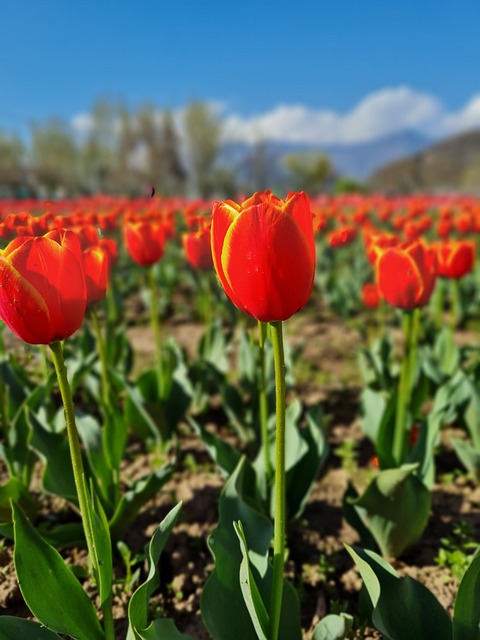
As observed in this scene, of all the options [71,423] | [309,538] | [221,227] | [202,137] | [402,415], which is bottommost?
[309,538]

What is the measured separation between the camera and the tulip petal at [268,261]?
1066mm

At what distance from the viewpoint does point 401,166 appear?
407ft

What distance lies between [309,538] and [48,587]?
51.9 inches

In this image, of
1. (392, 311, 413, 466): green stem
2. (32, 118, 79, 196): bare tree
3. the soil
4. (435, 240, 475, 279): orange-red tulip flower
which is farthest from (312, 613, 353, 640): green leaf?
(32, 118, 79, 196): bare tree

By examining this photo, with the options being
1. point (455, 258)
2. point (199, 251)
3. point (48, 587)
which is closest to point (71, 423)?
point (48, 587)

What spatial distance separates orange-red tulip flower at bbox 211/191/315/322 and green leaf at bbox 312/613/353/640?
827 millimetres

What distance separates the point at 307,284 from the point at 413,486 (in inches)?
47.8

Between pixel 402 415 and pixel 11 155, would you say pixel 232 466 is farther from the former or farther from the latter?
pixel 11 155

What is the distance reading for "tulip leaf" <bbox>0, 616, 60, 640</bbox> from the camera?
1.34 meters

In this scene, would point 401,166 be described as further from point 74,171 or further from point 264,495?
point 264,495

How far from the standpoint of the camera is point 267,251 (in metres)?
1.08

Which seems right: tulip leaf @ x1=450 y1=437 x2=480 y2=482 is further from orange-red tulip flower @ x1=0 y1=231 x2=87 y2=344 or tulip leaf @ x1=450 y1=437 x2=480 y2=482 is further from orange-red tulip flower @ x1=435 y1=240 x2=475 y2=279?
orange-red tulip flower @ x1=0 y1=231 x2=87 y2=344

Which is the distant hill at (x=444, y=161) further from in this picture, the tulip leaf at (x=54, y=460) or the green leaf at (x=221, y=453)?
the tulip leaf at (x=54, y=460)

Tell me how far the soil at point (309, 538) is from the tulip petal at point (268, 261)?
1.33m
